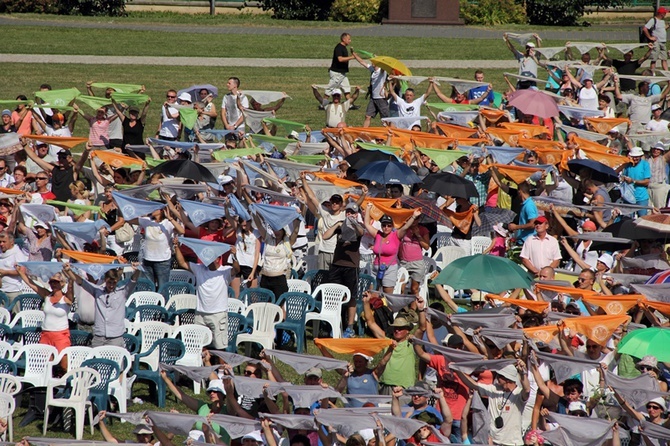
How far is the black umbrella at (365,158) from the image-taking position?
1995 cm

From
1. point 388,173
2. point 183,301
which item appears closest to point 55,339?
point 183,301

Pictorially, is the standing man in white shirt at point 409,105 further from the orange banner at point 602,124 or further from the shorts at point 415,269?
the shorts at point 415,269

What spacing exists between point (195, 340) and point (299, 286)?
245 cm

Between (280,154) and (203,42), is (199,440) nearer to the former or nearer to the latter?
(280,154)

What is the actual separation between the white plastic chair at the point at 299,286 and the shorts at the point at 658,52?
49.9ft

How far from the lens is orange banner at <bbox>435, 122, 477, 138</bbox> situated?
72.8ft

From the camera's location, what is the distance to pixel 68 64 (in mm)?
33750

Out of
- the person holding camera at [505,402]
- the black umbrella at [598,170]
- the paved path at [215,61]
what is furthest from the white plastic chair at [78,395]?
the paved path at [215,61]

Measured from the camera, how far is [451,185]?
18.6m

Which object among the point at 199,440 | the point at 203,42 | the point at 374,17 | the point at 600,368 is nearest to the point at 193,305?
the point at 199,440

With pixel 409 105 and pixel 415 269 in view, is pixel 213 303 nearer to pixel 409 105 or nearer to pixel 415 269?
pixel 415 269

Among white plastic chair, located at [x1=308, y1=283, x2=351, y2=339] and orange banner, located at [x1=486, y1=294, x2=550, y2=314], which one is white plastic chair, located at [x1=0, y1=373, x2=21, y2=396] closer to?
white plastic chair, located at [x1=308, y1=283, x2=351, y2=339]

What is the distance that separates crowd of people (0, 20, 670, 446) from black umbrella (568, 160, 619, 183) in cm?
4

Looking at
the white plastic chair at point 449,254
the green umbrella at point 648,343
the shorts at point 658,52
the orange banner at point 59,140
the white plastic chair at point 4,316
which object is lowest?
the white plastic chair at point 4,316
